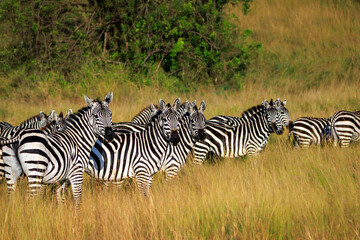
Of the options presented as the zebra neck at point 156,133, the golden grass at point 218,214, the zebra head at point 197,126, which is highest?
the zebra head at point 197,126

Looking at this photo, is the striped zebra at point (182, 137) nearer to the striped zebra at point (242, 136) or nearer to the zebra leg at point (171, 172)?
the zebra leg at point (171, 172)

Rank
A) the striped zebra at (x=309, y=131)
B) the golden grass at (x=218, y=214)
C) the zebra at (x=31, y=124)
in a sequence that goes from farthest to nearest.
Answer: the striped zebra at (x=309, y=131)
the zebra at (x=31, y=124)
the golden grass at (x=218, y=214)

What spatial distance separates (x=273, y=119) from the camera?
8438mm

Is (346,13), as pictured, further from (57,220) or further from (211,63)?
(57,220)

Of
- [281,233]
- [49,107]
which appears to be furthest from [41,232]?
[49,107]

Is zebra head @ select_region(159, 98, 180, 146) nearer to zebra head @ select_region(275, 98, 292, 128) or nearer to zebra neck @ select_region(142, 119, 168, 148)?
zebra neck @ select_region(142, 119, 168, 148)

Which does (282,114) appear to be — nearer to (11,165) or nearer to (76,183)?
(76,183)

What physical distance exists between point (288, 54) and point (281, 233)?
60.7ft

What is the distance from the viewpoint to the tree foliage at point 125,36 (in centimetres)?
1669

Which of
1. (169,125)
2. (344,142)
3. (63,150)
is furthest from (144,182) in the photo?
(344,142)

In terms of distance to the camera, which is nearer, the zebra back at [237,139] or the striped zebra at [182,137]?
the striped zebra at [182,137]

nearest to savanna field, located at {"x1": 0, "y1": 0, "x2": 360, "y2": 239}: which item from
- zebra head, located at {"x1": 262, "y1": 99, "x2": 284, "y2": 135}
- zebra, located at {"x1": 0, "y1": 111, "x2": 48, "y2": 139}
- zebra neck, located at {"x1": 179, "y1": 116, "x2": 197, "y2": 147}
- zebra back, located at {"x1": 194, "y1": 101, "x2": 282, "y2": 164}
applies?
zebra back, located at {"x1": 194, "y1": 101, "x2": 282, "y2": 164}

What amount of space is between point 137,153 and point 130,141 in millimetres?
260

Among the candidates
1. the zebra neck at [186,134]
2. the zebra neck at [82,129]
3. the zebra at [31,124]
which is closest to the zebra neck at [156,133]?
the zebra neck at [186,134]
